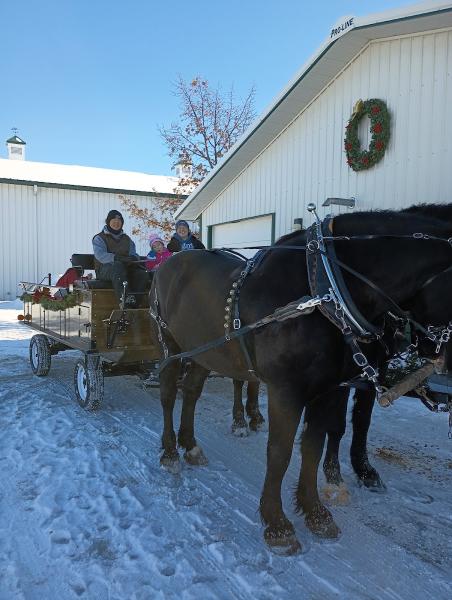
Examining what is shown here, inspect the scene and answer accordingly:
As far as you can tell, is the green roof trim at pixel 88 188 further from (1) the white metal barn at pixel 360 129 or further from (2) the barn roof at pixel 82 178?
(1) the white metal barn at pixel 360 129

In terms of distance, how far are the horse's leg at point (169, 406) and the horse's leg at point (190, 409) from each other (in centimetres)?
11

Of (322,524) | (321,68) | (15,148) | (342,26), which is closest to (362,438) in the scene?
(322,524)

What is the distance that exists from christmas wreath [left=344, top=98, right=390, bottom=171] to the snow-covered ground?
14.1ft

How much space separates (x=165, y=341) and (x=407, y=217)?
237 centimetres

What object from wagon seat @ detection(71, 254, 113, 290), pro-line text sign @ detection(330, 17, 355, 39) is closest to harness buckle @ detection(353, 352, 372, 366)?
wagon seat @ detection(71, 254, 113, 290)

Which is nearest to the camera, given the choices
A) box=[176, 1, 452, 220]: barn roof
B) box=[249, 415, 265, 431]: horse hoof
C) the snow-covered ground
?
the snow-covered ground

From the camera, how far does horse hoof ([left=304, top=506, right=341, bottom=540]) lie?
285 cm

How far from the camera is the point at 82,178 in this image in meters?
24.5

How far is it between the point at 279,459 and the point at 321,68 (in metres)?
7.33

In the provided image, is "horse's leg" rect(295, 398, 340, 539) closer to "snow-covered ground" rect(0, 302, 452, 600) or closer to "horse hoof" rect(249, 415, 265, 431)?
"snow-covered ground" rect(0, 302, 452, 600)

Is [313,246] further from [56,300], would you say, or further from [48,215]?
[48,215]

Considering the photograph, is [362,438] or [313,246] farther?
[362,438]

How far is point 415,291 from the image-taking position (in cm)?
258

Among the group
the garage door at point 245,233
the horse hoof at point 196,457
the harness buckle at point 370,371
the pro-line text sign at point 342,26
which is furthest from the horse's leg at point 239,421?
the garage door at point 245,233
